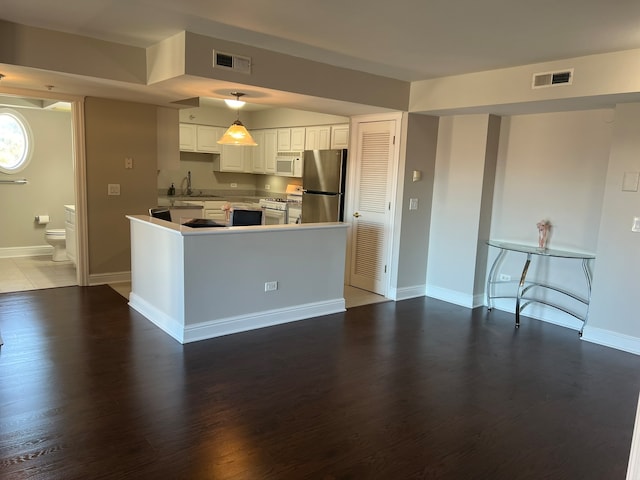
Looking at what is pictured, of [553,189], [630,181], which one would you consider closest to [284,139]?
[553,189]

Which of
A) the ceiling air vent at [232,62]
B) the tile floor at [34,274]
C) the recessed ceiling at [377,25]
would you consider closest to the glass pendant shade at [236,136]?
the recessed ceiling at [377,25]

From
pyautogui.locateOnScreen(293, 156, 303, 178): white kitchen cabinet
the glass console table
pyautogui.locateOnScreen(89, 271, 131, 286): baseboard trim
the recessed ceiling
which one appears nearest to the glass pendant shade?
the recessed ceiling

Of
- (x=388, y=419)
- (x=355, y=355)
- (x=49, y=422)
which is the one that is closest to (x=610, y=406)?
(x=388, y=419)

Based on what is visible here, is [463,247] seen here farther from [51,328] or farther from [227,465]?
[51,328]

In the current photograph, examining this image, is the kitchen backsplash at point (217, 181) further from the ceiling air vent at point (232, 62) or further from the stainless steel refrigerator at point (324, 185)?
the ceiling air vent at point (232, 62)

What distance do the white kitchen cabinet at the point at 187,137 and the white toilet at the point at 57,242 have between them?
8.12 feet

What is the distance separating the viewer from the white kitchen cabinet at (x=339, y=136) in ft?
21.6

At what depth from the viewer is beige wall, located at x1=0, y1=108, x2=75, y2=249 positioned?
6695 mm

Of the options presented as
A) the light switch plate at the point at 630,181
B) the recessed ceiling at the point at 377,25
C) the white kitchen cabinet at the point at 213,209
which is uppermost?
the recessed ceiling at the point at 377,25

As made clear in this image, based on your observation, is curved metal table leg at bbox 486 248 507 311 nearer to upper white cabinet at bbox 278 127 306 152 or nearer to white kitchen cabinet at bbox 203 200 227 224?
upper white cabinet at bbox 278 127 306 152

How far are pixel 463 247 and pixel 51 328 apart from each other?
422 cm

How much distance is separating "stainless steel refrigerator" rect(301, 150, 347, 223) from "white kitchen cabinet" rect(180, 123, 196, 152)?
274cm

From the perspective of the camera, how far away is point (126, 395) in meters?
2.88

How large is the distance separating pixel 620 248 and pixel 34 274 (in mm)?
6527
